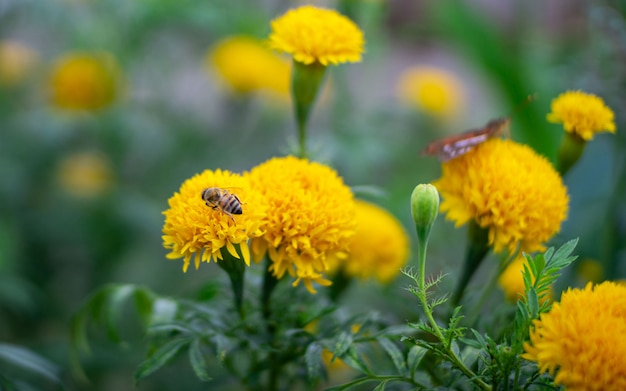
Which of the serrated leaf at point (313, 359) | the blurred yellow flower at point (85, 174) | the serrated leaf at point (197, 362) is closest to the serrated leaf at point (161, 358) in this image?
the serrated leaf at point (197, 362)

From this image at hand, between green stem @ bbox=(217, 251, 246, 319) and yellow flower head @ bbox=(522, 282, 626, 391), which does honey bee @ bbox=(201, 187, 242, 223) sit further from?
yellow flower head @ bbox=(522, 282, 626, 391)

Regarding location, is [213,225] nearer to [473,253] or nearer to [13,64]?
[473,253]

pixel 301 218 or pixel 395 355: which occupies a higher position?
pixel 301 218

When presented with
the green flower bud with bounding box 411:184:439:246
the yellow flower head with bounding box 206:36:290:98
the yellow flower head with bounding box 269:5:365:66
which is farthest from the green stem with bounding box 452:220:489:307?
the yellow flower head with bounding box 206:36:290:98

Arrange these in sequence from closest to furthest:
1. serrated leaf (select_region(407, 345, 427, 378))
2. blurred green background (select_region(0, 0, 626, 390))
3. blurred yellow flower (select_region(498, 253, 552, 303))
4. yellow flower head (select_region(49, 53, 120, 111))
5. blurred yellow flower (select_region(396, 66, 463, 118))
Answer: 1. serrated leaf (select_region(407, 345, 427, 378))
2. blurred yellow flower (select_region(498, 253, 552, 303))
3. blurred green background (select_region(0, 0, 626, 390))
4. yellow flower head (select_region(49, 53, 120, 111))
5. blurred yellow flower (select_region(396, 66, 463, 118))

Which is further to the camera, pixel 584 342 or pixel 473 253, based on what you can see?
pixel 473 253

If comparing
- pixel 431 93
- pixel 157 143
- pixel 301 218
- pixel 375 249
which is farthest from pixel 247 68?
pixel 301 218

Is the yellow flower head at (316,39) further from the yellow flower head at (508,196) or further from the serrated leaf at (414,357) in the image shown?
the serrated leaf at (414,357)

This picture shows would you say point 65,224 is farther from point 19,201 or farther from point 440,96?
point 440,96
